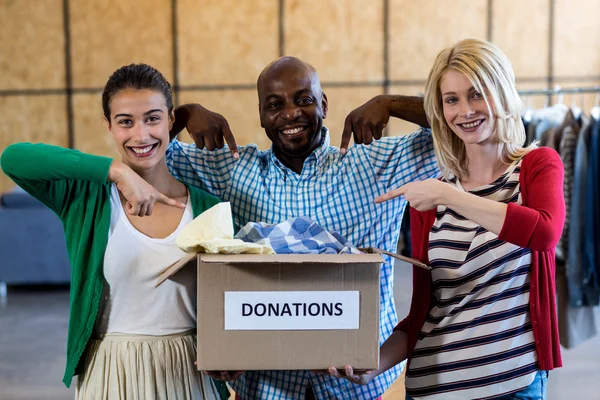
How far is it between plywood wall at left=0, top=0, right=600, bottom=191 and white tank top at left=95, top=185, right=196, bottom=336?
5.27 metres

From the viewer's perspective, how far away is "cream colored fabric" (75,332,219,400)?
1.40m

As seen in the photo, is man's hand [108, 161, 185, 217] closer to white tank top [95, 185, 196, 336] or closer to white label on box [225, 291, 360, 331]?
white tank top [95, 185, 196, 336]

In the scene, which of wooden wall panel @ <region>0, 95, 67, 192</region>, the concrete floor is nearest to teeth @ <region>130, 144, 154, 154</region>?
the concrete floor

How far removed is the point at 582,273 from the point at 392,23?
4004mm

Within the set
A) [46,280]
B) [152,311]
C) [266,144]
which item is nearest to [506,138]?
[152,311]

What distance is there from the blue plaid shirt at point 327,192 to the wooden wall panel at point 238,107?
498cm

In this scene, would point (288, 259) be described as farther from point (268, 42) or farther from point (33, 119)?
point (33, 119)

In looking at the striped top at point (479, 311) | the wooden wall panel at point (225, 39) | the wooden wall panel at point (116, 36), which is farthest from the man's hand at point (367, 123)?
the wooden wall panel at point (116, 36)

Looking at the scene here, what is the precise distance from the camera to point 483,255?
52.5 inches

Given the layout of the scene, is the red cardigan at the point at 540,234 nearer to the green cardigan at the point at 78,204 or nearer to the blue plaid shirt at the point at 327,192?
the blue plaid shirt at the point at 327,192

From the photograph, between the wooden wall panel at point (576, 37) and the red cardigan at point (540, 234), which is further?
the wooden wall panel at point (576, 37)

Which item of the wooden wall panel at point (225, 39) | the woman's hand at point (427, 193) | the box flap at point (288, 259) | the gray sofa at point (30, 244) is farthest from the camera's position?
the wooden wall panel at point (225, 39)

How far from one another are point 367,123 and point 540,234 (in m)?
0.61

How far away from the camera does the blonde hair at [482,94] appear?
52.5 inches
